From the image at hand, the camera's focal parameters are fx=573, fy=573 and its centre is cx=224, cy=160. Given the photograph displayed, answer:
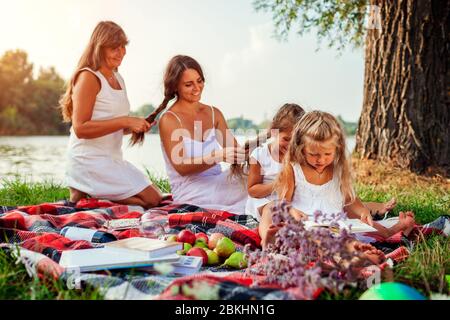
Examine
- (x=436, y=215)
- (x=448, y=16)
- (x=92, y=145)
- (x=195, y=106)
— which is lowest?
(x=436, y=215)

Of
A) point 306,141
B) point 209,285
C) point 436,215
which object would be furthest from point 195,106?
point 209,285

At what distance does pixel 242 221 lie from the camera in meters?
4.20

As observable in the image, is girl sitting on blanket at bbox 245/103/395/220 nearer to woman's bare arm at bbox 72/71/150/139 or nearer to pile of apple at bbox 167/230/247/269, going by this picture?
pile of apple at bbox 167/230/247/269

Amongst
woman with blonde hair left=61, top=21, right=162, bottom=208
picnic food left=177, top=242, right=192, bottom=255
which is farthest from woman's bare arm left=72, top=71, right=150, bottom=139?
picnic food left=177, top=242, right=192, bottom=255

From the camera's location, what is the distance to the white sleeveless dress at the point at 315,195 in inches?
149

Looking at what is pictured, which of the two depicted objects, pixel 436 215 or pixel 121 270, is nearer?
pixel 121 270

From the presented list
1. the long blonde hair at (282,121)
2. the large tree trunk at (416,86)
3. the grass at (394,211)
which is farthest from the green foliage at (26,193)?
the large tree trunk at (416,86)

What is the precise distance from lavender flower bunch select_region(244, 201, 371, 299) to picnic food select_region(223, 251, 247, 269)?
333mm

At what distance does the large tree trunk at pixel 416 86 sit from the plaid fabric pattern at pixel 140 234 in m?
2.95

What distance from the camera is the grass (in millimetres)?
2510

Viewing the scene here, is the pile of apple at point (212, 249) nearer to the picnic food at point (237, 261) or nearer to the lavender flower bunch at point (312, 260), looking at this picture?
the picnic food at point (237, 261)

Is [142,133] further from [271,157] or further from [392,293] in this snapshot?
[392,293]
